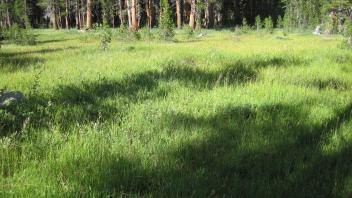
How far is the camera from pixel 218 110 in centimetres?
555

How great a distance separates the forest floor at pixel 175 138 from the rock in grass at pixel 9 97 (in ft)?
0.29

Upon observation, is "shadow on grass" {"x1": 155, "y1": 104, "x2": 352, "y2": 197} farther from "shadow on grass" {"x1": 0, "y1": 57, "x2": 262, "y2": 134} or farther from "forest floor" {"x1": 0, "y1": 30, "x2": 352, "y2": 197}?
"shadow on grass" {"x1": 0, "y1": 57, "x2": 262, "y2": 134}

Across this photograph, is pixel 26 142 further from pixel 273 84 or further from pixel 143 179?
pixel 273 84

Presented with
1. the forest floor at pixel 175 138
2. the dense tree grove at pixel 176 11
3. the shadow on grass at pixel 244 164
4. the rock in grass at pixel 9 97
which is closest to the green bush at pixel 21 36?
the forest floor at pixel 175 138

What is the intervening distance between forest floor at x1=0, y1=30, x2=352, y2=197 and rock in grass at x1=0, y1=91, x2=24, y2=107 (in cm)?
9

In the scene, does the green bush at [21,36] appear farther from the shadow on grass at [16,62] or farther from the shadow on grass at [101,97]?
the shadow on grass at [101,97]

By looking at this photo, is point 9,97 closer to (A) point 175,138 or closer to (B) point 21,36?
(A) point 175,138

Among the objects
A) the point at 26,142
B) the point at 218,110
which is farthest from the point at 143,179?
the point at 218,110

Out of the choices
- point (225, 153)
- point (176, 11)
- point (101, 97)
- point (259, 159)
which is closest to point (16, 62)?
point (101, 97)

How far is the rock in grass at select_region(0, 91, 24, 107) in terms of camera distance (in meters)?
4.82

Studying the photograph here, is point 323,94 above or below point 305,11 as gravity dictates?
below

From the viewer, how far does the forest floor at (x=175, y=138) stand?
3266mm

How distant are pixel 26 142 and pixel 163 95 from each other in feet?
9.65

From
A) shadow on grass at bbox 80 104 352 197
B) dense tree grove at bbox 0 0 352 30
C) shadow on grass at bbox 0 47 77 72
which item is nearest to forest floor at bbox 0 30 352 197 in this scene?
shadow on grass at bbox 80 104 352 197
